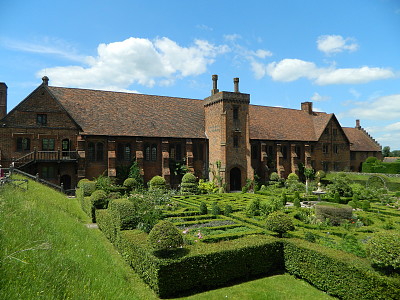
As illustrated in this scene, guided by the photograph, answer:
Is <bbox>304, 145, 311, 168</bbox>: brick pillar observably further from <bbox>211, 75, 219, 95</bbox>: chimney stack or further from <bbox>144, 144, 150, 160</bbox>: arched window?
<bbox>144, 144, 150, 160</bbox>: arched window

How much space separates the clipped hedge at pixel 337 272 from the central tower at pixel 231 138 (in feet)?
72.5

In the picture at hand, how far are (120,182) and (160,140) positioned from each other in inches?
272

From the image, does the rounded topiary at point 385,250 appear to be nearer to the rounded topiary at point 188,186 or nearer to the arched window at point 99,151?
the rounded topiary at point 188,186

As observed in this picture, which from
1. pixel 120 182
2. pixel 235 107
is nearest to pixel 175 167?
pixel 120 182

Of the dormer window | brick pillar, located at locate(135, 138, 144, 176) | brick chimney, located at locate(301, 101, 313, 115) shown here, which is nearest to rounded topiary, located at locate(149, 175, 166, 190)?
brick pillar, located at locate(135, 138, 144, 176)

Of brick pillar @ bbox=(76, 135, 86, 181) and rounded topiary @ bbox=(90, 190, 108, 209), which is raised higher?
brick pillar @ bbox=(76, 135, 86, 181)

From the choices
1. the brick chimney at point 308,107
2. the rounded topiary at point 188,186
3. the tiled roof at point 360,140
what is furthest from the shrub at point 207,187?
the tiled roof at point 360,140

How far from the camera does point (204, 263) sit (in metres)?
9.90

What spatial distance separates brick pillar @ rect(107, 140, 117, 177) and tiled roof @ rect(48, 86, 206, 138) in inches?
50.2

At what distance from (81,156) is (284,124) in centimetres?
2982

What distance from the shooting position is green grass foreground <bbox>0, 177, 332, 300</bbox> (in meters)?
5.43

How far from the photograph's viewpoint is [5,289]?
4.89 m

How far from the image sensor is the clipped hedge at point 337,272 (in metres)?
7.94

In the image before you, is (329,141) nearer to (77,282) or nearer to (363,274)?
(363,274)
